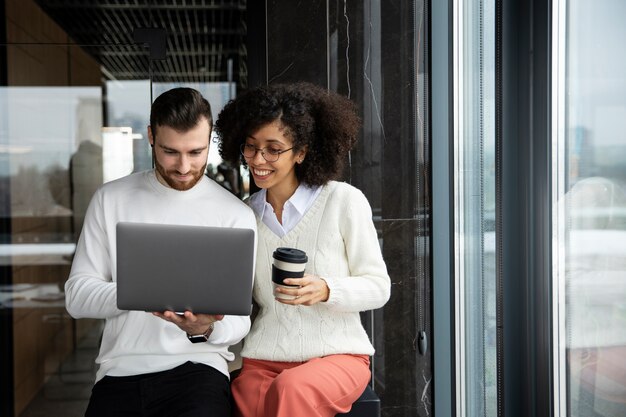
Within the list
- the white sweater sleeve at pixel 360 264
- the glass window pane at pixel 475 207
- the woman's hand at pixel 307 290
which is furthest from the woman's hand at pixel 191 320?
the glass window pane at pixel 475 207

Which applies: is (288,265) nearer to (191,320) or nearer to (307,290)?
(307,290)

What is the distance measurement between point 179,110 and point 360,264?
0.71 m

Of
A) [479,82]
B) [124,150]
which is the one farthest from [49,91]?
[479,82]

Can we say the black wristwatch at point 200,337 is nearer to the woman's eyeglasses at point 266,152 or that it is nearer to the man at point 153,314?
the man at point 153,314

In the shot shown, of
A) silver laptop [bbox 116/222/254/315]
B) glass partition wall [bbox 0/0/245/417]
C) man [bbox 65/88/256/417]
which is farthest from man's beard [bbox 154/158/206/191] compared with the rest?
glass partition wall [bbox 0/0/245/417]

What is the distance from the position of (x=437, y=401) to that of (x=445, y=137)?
3.46 feet

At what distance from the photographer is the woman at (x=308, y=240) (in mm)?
2059

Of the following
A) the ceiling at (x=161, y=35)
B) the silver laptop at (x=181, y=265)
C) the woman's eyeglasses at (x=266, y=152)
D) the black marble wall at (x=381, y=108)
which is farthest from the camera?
the ceiling at (x=161, y=35)

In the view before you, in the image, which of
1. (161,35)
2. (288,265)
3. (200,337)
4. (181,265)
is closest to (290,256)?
(288,265)

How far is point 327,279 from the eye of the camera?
6.77 ft

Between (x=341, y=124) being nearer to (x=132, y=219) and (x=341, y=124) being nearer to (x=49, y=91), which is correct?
(x=132, y=219)

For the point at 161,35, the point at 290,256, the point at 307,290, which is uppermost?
the point at 161,35

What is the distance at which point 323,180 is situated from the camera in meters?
2.23

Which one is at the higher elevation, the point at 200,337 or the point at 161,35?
the point at 161,35
